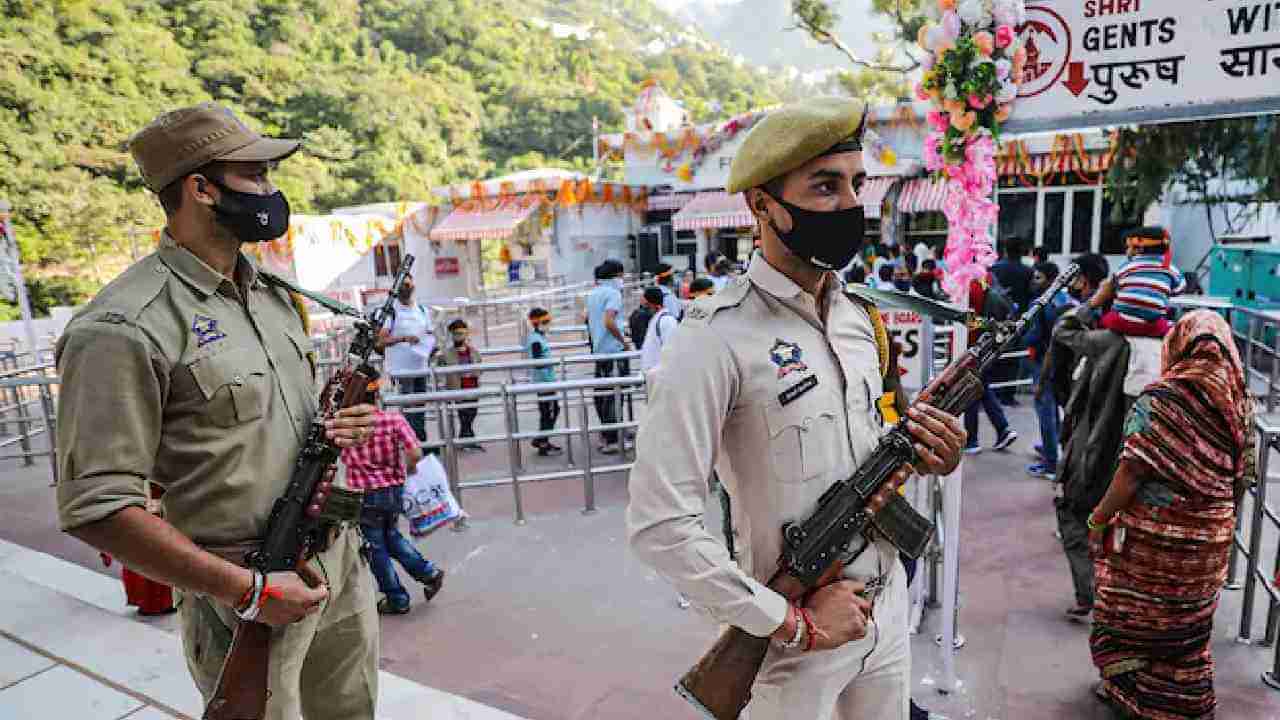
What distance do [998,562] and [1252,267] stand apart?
8.87 meters

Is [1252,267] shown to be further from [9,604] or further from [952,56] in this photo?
[9,604]

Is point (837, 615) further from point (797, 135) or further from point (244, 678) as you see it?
point (244, 678)

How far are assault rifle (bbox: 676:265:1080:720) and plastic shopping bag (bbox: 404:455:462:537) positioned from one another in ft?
8.93

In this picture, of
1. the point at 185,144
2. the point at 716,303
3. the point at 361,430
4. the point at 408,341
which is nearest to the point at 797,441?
the point at 716,303

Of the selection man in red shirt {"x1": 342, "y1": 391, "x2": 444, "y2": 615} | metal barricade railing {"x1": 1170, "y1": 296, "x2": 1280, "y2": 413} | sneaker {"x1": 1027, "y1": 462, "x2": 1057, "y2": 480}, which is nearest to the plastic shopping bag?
man in red shirt {"x1": 342, "y1": 391, "x2": 444, "y2": 615}

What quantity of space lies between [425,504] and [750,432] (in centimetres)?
290

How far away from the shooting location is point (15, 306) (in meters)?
20.4

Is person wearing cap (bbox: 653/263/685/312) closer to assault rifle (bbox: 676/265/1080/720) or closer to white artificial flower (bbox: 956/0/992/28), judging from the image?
→ white artificial flower (bbox: 956/0/992/28)

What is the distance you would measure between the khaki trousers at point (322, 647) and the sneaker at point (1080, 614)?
331cm

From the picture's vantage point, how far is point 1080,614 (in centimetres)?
372

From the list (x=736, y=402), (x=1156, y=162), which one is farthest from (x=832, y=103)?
(x=1156, y=162)

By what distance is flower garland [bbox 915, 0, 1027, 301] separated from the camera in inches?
116

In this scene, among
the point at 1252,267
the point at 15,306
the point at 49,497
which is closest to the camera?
the point at 49,497

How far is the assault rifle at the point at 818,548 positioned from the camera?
160cm
